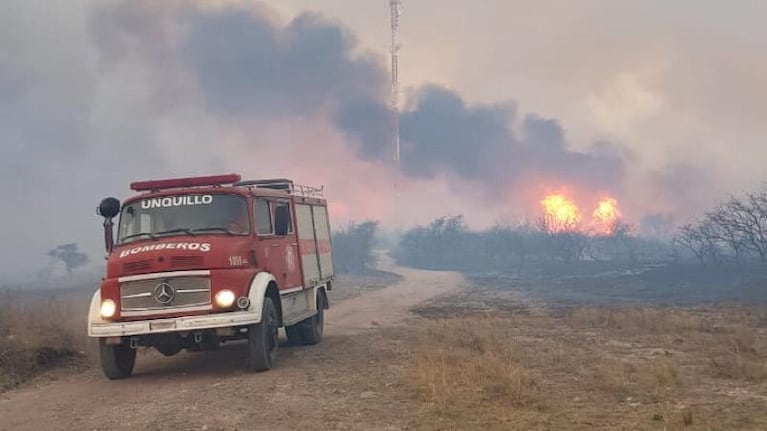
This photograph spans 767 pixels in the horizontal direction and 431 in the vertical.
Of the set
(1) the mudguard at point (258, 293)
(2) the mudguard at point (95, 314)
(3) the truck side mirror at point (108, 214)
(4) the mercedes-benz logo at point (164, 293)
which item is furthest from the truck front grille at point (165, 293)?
(3) the truck side mirror at point (108, 214)

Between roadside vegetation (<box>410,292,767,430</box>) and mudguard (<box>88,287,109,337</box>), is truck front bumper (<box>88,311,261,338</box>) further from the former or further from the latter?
roadside vegetation (<box>410,292,767,430</box>)

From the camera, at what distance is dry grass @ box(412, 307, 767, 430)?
305 inches

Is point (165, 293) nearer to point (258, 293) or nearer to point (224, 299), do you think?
point (224, 299)

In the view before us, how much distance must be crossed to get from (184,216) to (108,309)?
197cm

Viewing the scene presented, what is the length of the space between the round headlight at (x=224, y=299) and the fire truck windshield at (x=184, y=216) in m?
1.22

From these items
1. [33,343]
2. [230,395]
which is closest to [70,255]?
[33,343]

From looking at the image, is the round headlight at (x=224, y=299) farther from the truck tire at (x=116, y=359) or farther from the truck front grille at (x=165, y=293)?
the truck tire at (x=116, y=359)

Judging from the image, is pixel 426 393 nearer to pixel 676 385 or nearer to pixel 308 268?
pixel 676 385

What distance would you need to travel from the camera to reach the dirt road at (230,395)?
8297 mm

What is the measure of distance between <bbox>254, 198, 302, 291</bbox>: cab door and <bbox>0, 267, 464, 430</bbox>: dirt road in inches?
62.0

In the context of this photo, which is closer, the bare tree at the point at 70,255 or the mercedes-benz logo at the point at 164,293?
the mercedes-benz logo at the point at 164,293

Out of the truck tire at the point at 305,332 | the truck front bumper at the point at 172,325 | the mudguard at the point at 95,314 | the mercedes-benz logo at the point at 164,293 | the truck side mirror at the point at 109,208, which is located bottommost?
the truck tire at the point at 305,332

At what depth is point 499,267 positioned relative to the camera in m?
75.2

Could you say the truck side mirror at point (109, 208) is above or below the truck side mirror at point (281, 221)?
above
